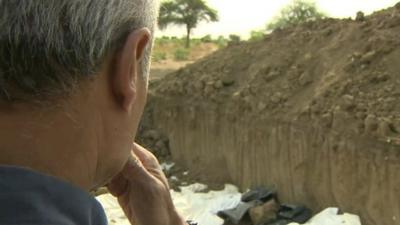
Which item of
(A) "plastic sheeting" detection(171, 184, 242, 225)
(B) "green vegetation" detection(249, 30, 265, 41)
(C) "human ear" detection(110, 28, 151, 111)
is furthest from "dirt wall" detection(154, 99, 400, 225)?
(C) "human ear" detection(110, 28, 151, 111)

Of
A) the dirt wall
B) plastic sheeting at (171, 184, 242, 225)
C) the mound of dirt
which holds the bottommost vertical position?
plastic sheeting at (171, 184, 242, 225)

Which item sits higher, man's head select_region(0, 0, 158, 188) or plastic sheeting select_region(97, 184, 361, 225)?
man's head select_region(0, 0, 158, 188)

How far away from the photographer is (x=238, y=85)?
7.59m

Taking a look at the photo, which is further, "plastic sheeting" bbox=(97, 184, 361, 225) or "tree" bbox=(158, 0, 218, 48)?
"tree" bbox=(158, 0, 218, 48)

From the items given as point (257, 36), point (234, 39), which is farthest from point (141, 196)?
point (257, 36)

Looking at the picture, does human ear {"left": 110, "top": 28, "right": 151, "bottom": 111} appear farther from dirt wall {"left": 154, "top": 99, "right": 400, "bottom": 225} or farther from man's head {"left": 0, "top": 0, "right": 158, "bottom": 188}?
dirt wall {"left": 154, "top": 99, "right": 400, "bottom": 225}

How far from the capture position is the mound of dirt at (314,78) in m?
Answer: 5.68

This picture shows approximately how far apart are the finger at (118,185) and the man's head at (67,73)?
0.34 metres

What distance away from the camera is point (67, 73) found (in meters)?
0.71

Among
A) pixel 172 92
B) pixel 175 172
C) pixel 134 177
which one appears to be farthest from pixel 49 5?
pixel 172 92

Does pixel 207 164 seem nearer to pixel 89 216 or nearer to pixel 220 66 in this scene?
pixel 220 66

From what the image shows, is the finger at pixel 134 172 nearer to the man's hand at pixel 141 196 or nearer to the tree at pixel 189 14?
the man's hand at pixel 141 196

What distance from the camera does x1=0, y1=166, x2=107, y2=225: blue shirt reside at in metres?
0.64

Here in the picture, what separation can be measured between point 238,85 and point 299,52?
0.81 meters
